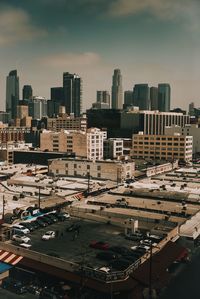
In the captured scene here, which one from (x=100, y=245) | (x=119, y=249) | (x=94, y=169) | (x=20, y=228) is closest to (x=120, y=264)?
(x=119, y=249)

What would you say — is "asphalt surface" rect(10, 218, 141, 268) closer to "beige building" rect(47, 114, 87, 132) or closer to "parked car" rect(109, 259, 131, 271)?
"parked car" rect(109, 259, 131, 271)

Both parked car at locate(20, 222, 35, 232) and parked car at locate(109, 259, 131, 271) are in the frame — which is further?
parked car at locate(20, 222, 35, 232)

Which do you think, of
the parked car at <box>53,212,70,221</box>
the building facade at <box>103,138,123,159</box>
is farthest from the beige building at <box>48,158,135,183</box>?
the building facade at <box>103,138,123,159</box>

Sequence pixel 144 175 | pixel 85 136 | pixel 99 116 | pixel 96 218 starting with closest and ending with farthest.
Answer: pixel 96 218
pixel 144 175
pixel 85 136
pixel 99 116

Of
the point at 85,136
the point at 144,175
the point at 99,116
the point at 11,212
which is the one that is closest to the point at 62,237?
the point at 11,212

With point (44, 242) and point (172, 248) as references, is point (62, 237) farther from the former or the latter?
point (172, 248)

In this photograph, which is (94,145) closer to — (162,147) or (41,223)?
(162,147)
